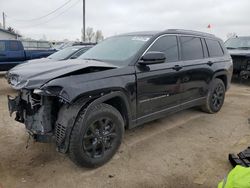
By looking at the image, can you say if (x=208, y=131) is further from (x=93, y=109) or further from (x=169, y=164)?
(x=93, y=109)

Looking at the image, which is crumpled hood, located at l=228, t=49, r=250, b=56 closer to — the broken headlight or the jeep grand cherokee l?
the jeep grand cherokee l

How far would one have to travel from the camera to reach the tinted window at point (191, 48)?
4859 mm

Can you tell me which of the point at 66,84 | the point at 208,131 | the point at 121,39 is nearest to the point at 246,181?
the point at 66,84

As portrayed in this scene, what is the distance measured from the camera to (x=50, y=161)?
368 cm

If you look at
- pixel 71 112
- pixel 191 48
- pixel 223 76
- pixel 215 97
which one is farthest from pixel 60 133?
pixel 223 76

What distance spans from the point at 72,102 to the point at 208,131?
2.98 m

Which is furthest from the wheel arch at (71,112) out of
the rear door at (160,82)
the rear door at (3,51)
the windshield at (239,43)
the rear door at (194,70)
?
the rear door at (3,51)

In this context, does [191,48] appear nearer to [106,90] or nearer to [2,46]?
[106,90]

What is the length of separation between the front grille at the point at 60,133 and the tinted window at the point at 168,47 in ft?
6.37

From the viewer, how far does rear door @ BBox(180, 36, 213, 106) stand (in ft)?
15.8

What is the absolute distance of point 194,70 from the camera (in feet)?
16.3

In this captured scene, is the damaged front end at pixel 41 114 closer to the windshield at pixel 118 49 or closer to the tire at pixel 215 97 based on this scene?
the windshield at pixel 118 49

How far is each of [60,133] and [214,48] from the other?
164 inches

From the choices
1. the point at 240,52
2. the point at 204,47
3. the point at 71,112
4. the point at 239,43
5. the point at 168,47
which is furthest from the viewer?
the point at 239,43
